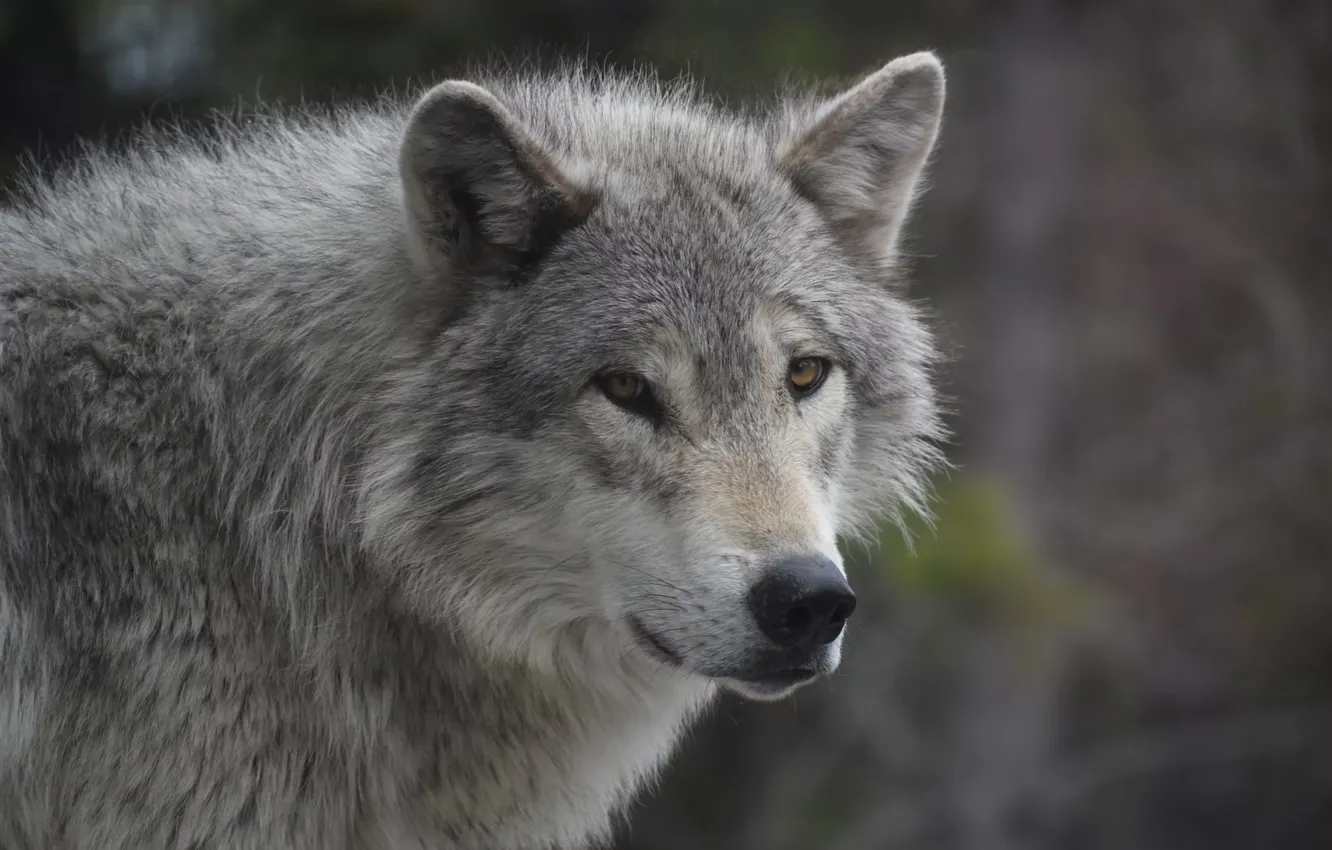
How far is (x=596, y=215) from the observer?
3.90 m

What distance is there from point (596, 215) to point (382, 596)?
1169 millimetres

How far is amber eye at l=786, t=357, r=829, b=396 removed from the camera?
3850 millimetres

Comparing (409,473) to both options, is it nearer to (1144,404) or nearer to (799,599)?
(799,599)

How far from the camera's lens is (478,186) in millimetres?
3740

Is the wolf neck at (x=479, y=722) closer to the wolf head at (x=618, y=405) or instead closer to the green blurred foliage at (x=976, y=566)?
the wolf head at (x=618, y=405)

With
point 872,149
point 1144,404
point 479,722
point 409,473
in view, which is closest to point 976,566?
point 1144,404

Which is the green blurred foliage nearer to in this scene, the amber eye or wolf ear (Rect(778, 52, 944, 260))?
wolf ear (Rect(778, 52, 944, 260))

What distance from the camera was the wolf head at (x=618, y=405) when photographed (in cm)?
350

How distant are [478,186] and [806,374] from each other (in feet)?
3.26

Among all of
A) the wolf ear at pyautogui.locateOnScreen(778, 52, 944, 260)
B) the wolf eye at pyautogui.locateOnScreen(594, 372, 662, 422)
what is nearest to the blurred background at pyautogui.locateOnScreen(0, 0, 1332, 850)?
the wolf ear at pyautogui.locateOnScreen(778, 52, 944, 260)

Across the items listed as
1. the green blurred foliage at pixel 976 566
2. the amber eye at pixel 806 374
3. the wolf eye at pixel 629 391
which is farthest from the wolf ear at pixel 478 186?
the green blurred foliage at pixel 976 566

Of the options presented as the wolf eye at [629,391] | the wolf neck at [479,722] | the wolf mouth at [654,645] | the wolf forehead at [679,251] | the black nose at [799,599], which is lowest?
the wolf neck at [479,722]

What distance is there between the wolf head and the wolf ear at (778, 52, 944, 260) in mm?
208

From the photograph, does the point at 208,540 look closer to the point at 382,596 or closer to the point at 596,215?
the point at 382,596
